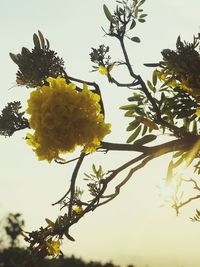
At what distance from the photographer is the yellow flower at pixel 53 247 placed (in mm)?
3354

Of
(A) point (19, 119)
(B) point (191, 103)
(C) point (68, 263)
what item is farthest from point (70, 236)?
(C) point (68, 263)

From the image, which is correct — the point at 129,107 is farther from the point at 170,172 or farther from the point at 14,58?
the point at 14,58

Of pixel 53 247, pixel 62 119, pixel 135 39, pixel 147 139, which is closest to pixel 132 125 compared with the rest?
pixel 147 139

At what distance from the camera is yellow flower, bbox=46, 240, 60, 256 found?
3354 millimetres

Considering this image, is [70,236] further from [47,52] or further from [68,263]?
[68,263]

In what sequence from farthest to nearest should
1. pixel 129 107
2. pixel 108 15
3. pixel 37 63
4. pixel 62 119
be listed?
pixel 129 107 → pixel 108 15 → pixel 37 63 → pixel 62 119

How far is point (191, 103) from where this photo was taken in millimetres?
3393

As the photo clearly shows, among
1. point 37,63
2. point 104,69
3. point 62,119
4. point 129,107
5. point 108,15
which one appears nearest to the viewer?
point 62,119

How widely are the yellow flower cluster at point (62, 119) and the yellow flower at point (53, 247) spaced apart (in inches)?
36.9

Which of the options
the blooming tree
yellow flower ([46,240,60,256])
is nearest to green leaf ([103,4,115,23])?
the blooming tree

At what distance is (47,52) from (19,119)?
665 millimetres

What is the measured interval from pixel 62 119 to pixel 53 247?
1225 mm

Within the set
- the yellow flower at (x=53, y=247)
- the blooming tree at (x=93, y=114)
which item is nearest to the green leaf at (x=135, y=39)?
the blooming tree at (x=93, y=114)

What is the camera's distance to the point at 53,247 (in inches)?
133
